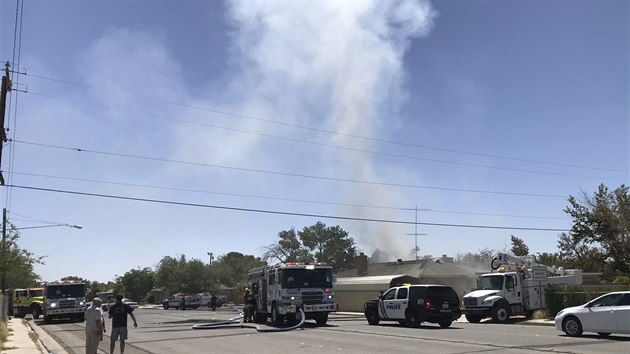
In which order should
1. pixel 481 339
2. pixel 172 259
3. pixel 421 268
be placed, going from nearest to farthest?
pixel 481 339, pixel 421 268, pixel 172 259

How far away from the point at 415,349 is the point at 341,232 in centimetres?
9184

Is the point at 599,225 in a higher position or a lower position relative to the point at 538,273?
higher

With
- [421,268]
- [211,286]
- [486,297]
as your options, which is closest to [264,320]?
[486,297]

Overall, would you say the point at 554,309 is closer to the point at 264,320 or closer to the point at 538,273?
the point at 538,273

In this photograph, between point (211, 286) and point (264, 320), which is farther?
point (211, 286)

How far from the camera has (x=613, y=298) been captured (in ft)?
57.1

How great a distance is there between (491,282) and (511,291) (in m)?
0.99

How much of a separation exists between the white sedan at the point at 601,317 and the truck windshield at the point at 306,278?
9945mm

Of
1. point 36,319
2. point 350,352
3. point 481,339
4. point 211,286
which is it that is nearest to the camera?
point 350,352

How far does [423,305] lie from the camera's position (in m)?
24.0

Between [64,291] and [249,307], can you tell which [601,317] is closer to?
[249,307]

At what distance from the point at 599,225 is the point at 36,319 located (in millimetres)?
41700

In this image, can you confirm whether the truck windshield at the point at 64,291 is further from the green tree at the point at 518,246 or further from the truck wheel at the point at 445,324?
the green tree at the point at 518,246

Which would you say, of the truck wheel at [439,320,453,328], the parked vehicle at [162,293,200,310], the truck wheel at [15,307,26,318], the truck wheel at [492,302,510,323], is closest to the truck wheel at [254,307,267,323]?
the truck wheel at [439,320,453,328]
